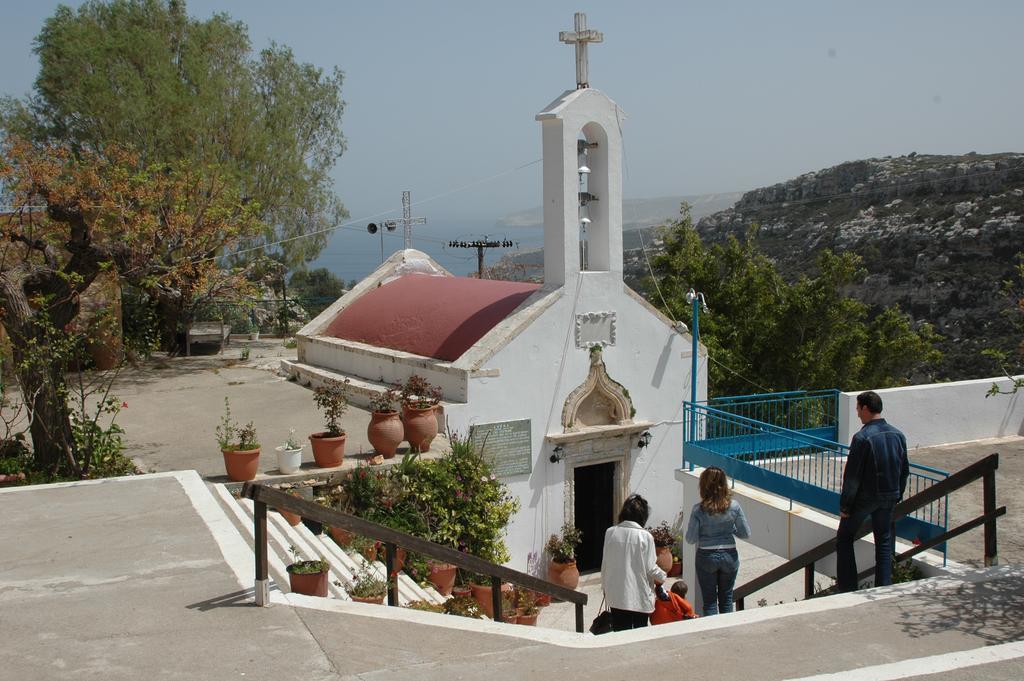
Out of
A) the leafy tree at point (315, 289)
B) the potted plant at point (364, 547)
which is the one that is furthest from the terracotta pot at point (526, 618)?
the leafy tree at point (315, 289)

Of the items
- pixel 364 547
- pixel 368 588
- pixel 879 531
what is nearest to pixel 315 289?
pixel 364 547

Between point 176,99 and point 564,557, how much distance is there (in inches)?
636

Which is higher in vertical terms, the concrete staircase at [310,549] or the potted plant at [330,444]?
the potted plant at [330,444]

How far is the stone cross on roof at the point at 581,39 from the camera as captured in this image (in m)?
15.0

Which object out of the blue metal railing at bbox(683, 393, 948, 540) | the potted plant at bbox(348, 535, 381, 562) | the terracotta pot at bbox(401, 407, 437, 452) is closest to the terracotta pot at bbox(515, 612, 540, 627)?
the potted plant at bbox(348, 535, 381, 562)

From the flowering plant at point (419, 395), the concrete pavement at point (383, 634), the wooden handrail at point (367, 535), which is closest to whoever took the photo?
the concrete pavement at point (383, 634)

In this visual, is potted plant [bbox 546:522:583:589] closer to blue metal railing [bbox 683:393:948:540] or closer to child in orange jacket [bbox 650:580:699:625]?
blue metal railing [bbox 683:393:948:540]

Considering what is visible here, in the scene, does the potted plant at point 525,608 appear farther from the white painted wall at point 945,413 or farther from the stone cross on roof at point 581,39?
the stone cross on roof at point 581,39

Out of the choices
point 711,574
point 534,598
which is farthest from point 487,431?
point 711,574

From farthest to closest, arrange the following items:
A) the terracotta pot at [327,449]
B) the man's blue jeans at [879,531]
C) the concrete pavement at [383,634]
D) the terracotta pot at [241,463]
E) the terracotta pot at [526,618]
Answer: the terracotta pot at [327,449] < the terracotta pot at [526,618] < the terracotta pot at [241,463] < the man's blue jeans at [879,531] < the concrete pavement at [383,634]

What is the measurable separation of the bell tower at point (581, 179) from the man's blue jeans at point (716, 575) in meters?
8.09

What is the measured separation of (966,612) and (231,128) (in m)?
22.6

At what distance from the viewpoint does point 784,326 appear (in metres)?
22.7

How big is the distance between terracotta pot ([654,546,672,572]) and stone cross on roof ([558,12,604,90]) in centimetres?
756
